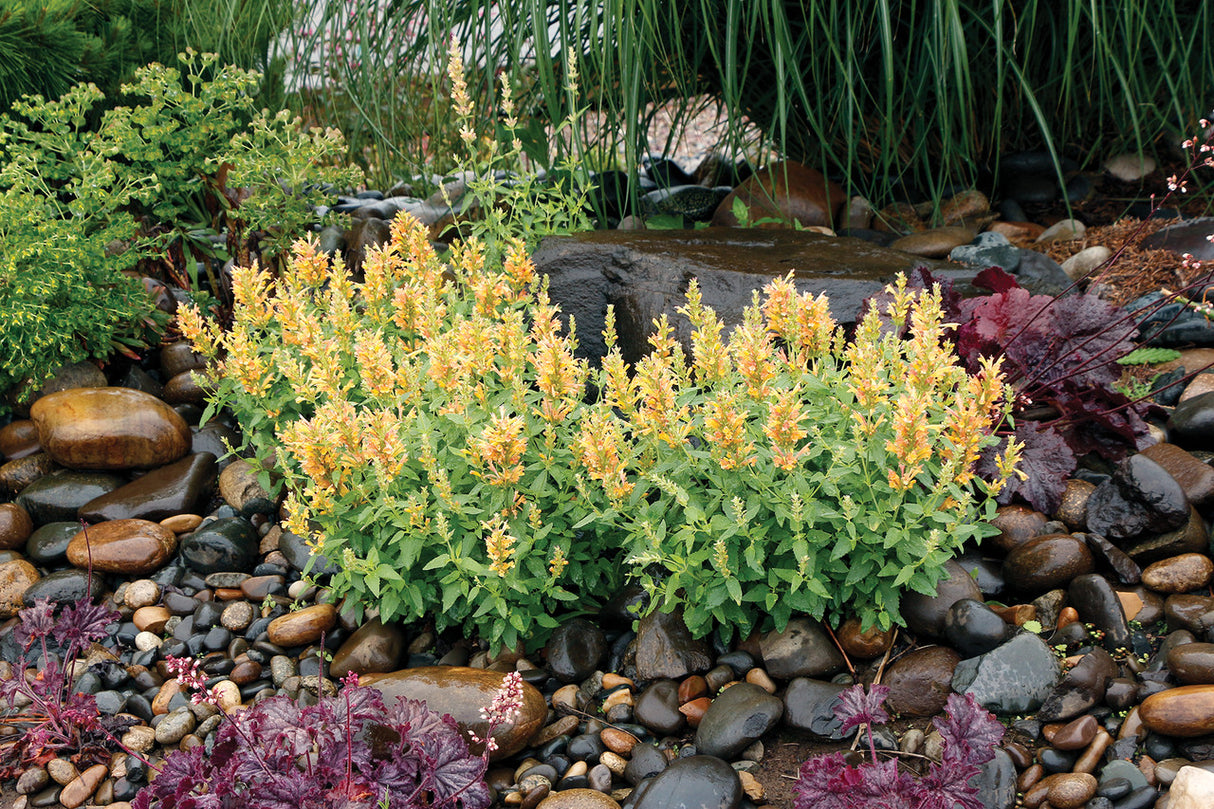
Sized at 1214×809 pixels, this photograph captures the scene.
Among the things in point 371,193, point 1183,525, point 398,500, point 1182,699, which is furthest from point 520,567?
point 371,193

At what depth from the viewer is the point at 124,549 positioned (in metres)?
3.80

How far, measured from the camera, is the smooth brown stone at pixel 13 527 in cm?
403

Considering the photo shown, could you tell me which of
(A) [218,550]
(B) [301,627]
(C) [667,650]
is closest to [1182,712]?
(C) [667,650]

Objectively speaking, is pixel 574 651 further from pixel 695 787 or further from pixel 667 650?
pixel 695 787

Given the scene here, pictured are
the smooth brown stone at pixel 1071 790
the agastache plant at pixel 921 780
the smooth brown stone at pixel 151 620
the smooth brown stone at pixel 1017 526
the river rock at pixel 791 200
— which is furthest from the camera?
the river rock at pixel 791 200

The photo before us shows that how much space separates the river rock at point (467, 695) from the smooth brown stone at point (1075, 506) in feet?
6.03

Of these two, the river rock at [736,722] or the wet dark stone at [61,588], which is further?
the wet dark stone at [61,588]

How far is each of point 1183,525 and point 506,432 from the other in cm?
211

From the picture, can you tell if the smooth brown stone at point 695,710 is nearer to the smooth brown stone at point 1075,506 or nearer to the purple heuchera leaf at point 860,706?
the purple heuchera leaf at point 860,706

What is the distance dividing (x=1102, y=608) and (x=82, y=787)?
310 centimetres

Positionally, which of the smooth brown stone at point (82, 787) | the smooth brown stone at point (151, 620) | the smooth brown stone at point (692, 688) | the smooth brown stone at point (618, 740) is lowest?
the smooth brown stone at point (82, 787)

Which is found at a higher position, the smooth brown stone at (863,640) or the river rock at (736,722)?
the smooth brown stone at (863,640)

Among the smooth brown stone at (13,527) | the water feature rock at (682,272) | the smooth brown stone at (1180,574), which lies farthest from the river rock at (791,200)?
the smooth brown stone at (13,527)

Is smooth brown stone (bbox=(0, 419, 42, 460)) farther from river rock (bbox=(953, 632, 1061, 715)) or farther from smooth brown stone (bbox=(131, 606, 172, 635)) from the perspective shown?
river rock (bbox=(953, 632, 1061, 715))
